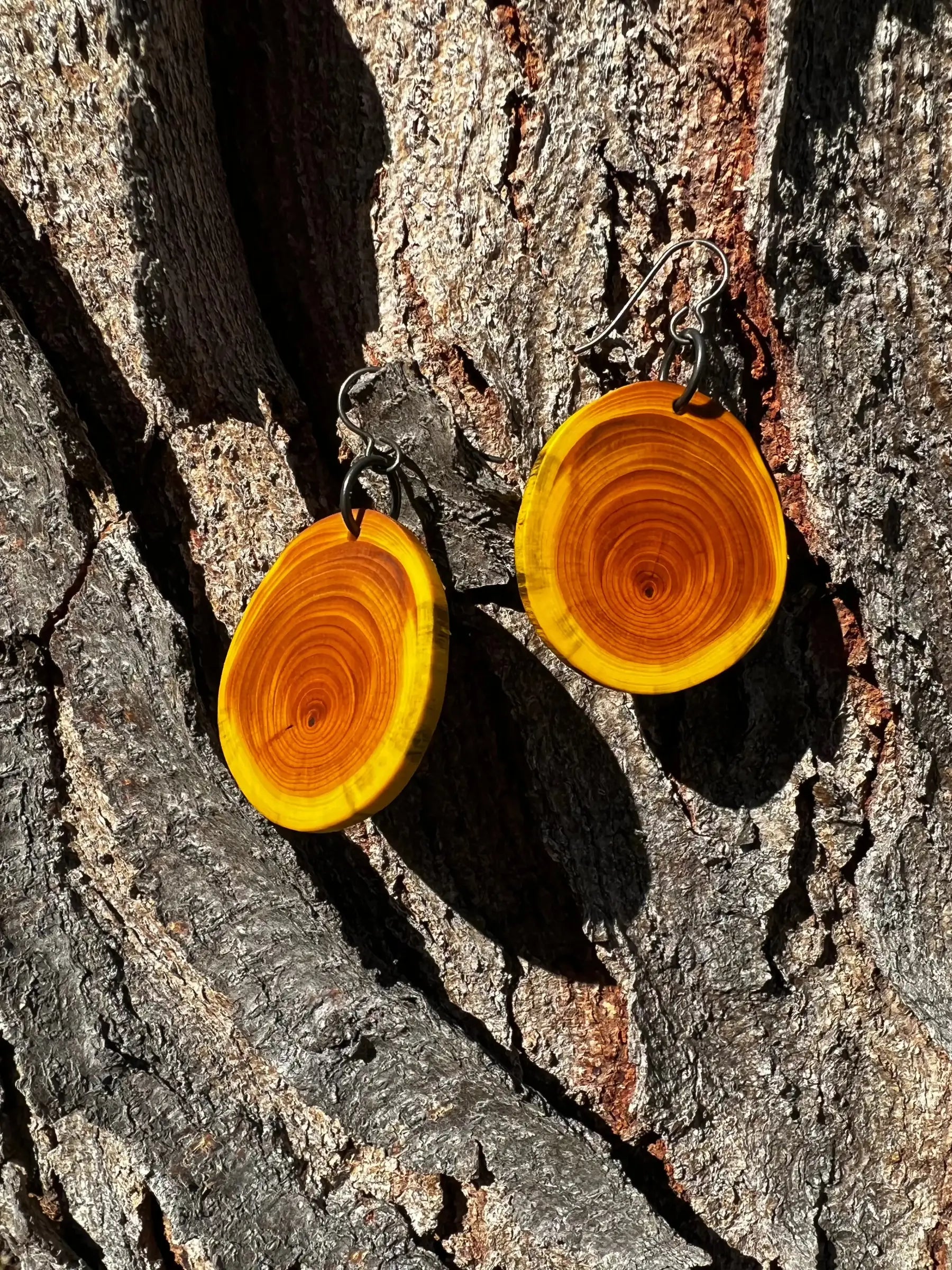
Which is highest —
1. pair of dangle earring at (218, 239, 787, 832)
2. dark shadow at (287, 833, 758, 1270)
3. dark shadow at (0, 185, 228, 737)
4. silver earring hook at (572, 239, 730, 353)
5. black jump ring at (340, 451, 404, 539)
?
dark shadow at (0, 185, 228, 737)

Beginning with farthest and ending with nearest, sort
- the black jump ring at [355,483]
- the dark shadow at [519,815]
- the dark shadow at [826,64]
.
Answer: the dark shadow at [519,815] → the black jump ring at [355,483] → the dark shadow at [826,64]

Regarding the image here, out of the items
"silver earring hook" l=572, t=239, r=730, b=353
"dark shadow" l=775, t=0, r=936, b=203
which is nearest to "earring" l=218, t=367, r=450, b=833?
"silver earring hook" l=572, t=239, r=730, b=353

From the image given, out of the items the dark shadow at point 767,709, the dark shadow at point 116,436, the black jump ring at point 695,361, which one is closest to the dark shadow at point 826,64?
the black jump ring at point 695,361

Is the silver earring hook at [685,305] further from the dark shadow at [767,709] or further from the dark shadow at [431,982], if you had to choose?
the dark shadow at [431,982]

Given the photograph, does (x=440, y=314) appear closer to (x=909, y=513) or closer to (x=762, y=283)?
(x=762, y=283)

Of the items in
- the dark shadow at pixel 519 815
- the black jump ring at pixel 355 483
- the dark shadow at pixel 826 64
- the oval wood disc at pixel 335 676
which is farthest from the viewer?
the dark shadow at pixel 519 815

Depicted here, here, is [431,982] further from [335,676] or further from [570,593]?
[570,593]

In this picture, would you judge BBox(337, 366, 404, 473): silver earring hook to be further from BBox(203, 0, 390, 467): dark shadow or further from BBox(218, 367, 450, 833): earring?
BBox(203, 0, 390, 467): dark shadow
